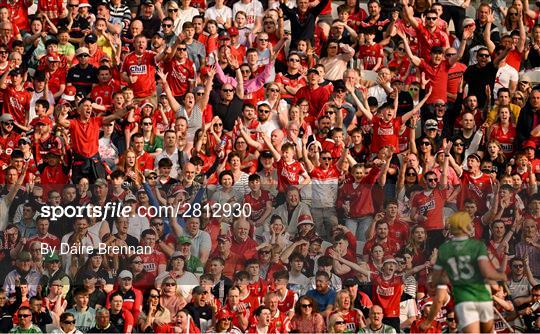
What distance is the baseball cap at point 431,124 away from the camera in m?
25.3

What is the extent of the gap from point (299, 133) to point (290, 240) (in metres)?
3.19

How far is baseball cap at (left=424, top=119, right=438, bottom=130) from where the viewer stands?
82.9 ft

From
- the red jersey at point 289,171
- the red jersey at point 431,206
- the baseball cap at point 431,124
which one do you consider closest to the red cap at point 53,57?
the red jersey at point 289,171

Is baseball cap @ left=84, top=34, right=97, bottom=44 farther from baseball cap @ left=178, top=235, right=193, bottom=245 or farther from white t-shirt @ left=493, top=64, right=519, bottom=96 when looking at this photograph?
white t-shirt @ left=493, top=64, right=519, bottom=96

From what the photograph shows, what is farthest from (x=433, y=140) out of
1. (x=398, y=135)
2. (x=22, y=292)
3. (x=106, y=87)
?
(x=22, y=292)

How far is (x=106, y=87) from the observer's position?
85.5 feet

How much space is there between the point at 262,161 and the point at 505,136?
356cm

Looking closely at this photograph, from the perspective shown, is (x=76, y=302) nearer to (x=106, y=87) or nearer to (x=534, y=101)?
(x=106, y=87)

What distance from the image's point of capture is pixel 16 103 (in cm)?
2581

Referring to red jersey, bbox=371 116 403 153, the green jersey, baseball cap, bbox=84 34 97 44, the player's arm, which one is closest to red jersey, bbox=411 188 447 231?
red jersey, bbox=371 116 403 153

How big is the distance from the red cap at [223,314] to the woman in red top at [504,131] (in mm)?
5429

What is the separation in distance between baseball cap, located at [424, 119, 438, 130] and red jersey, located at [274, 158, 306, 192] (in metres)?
2.14

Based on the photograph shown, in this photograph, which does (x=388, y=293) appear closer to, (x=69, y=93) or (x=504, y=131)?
(x=504, y=131)

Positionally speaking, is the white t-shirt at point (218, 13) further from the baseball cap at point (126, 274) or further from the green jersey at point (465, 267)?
the green jersey at point (465, 267)
